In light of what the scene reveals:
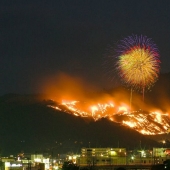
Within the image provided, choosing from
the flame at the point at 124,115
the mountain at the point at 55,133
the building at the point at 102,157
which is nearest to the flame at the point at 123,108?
the flame at the point at 124,115

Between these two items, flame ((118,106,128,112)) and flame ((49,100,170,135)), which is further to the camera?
flame ((118,106,128,112))

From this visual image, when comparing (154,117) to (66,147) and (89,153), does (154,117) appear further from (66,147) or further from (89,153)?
(89,153)

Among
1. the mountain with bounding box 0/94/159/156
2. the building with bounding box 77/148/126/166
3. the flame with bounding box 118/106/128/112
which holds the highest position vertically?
the flame with bounding box 118/106/128/112

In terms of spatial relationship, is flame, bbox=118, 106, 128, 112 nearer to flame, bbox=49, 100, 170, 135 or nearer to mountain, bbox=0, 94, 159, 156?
flame, bbox=49, 100, 170, 135

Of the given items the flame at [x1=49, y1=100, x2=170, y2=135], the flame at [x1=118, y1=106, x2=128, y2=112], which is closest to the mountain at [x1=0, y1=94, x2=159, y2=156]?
the flame at [x1=49, y1=100, x2=170, y2=135]

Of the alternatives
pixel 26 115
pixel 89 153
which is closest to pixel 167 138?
pixel 89 153
